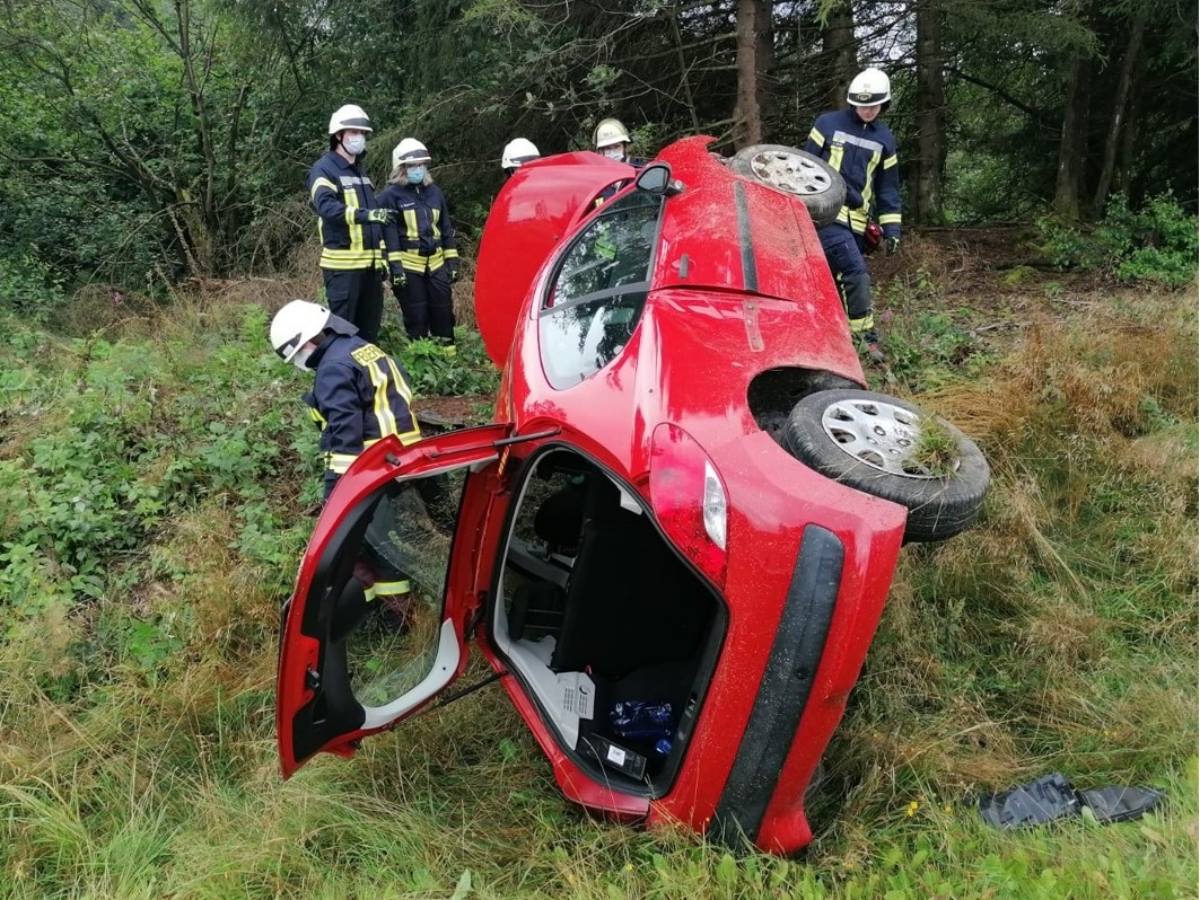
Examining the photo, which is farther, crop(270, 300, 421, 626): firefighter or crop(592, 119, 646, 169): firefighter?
crop(592, 119, 646, 169): firefighter

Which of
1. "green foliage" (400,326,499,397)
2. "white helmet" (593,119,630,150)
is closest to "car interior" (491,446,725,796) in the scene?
"green foliage" (400,326,499,397)

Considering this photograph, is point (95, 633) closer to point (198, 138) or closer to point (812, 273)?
point (812, 273)

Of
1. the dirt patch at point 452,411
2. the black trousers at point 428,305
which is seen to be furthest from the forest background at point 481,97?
the dirt patch at point 452,411

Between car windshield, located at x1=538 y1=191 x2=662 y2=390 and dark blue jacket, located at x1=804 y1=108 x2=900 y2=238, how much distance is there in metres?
2.10

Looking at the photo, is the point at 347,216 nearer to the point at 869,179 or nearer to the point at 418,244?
the point at 418,244

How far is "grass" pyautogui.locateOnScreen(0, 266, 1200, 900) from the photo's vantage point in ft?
7.77

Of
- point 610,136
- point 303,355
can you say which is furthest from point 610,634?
point 610,136

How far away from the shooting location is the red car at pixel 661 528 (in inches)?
81.7

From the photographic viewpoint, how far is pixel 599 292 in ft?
10.4

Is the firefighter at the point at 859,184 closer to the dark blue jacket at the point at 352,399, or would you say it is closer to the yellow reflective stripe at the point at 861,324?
the yellow reflective stripe at the point at 861,324

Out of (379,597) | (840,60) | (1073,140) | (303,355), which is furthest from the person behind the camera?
(840,60)

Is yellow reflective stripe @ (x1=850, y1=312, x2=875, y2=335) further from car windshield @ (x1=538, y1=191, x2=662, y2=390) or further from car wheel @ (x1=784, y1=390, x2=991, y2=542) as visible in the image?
car wheel @ (x1=784, y1=390, x2=991, y2=542)

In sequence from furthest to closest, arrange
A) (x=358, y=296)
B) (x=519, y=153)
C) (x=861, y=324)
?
(x=519, y=153), (x=358, y=296), (x=861, y=324)

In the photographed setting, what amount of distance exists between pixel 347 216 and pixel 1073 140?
314 inches
